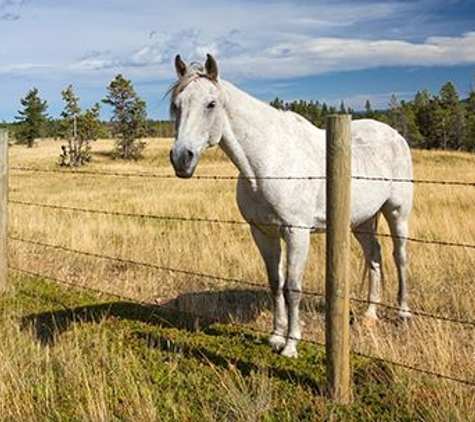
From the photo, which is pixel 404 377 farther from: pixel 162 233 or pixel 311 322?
pixel 162 233

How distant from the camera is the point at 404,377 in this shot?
425 centimetres

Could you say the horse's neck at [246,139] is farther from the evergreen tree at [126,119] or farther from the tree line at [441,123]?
the tree line at [441,123]

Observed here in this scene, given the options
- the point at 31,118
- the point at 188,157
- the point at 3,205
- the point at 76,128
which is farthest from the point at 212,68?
the point at 31,118

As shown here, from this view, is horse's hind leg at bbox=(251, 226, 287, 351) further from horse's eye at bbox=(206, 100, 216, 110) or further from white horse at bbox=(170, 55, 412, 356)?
horse's eye at bbox=(206, 100, 216, 110)

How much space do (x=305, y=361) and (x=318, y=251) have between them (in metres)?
4.02

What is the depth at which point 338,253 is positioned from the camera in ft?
12.8

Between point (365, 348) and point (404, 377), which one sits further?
point (365, 348)

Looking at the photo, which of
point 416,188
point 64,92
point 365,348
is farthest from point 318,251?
point 64,92

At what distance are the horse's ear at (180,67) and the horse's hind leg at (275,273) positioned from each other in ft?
5.12

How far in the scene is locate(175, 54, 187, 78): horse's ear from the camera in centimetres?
476

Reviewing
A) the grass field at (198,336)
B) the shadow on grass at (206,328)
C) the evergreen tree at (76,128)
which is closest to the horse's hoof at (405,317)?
the grass field at (198,336)

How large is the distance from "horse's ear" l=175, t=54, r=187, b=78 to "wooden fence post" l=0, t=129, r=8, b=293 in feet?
10.9

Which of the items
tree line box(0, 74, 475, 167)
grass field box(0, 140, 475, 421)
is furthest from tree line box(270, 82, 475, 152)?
grass field box(0, 140, 475, 421)

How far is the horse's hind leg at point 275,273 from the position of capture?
5488 millimetres
